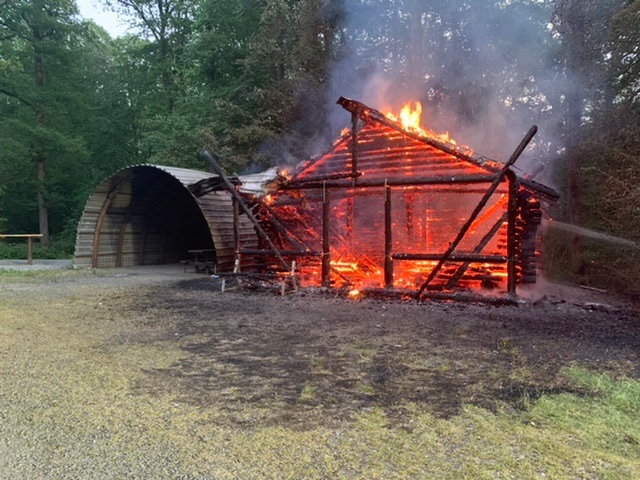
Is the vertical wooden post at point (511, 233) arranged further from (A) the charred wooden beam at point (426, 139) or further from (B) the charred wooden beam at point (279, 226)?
(B) the charred wooden beam at point (279, 226)

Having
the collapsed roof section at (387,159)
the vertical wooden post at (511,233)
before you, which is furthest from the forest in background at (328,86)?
the collapsed roof section at (387,159)

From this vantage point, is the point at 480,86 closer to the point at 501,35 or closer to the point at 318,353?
the point at 501,35

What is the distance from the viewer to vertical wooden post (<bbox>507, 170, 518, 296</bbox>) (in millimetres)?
10383

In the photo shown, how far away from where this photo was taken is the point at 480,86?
2344 cm

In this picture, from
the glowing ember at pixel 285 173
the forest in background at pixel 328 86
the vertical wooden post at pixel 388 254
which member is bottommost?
the vertical wooden post at pixel 388 254

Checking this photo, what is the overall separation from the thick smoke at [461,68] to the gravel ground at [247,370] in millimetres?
15169

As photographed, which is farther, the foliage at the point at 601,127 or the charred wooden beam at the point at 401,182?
the foliage at the point at 601,127

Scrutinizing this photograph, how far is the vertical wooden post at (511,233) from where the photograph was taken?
34.1ft

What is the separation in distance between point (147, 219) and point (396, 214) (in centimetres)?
1282

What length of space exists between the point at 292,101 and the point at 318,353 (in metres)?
18.8

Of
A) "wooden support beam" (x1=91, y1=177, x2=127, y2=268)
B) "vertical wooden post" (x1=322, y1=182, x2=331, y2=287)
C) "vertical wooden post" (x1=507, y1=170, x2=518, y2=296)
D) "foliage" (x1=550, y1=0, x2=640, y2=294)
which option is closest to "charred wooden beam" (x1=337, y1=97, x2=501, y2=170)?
"vertical wooden post" (x1=507, y1=170, x2=518, y2=296)

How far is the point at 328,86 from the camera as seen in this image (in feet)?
77.8

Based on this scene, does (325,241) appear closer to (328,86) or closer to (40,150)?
(328,86)

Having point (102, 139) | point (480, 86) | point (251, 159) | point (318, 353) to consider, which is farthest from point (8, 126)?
point (318, 353)
